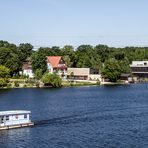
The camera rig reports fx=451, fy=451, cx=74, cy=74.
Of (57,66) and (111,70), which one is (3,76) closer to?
(57,66)

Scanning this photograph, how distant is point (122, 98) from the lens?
3868 inches

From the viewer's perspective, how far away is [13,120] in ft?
190

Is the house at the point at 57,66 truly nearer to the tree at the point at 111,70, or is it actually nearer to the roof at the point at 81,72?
the roof at the point at 81,72

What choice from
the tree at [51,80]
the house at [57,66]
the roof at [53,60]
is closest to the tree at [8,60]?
the house at [57,66]

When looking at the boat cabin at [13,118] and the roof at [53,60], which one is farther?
the roof at [53,60]

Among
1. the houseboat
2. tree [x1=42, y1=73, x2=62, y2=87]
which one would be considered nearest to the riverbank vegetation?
tree [x1=42, y1=73, x2=62, y2=87]

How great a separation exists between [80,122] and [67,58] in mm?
102874

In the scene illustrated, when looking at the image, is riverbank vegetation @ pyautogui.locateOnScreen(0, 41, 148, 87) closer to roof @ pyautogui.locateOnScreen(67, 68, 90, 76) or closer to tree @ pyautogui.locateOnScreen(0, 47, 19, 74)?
tree @ pyautogui.locateOnScreen(0, 47, 19, 74)

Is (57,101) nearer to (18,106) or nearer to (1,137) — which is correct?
(18,106)

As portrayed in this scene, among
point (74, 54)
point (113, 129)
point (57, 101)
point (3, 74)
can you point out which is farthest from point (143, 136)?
point (74, 54)

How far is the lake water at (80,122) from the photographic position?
1967 inches

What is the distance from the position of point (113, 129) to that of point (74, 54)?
113 m

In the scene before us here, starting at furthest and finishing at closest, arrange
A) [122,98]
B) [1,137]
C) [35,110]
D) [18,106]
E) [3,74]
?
1. [3,74]
2. [122,98]
3. [18,106]
4. [35,110]
5. [1,137]

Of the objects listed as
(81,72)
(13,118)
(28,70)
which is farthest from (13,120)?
(28,70)
